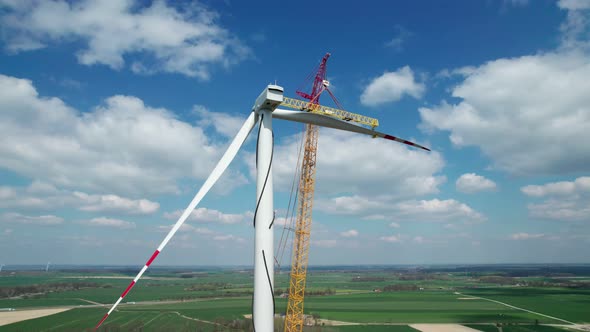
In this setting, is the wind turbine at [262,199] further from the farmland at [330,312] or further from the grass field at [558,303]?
the grass field at [558,303]

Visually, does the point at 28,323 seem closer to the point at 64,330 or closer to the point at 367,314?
the point at 64,330

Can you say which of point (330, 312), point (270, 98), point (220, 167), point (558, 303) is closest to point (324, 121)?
point (270, 98)

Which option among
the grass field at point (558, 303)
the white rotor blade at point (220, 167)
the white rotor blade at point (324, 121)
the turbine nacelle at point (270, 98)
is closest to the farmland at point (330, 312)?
the grass field at point (558, 303)

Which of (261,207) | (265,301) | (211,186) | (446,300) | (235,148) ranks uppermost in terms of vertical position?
(235,148)

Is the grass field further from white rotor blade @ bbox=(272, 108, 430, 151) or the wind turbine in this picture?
the wind turbine

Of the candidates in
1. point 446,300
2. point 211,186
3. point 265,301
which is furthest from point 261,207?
point 446,300

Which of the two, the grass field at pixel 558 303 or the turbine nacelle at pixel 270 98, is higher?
the turbine nacelle at pixel 270 98

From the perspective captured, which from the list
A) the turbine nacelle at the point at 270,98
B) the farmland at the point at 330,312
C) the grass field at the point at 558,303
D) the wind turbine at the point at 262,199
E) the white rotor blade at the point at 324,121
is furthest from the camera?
the grass field at the point at 558,303
